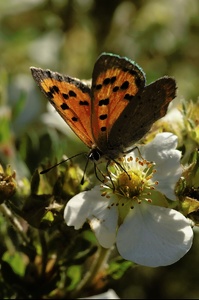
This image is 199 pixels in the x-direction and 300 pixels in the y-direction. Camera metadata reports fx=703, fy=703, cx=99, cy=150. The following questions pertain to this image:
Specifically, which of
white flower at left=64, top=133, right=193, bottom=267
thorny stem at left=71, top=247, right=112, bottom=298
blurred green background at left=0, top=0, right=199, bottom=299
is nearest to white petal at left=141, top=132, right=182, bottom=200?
white flower at left=64, top=133, right=193, bottom=267

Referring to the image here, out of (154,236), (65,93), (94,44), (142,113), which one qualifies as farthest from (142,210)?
(94,44)

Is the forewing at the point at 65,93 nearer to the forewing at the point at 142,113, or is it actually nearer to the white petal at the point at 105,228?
the forewing at the point at 142,113

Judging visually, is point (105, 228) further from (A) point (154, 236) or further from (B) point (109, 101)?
(B) point (109, 101)

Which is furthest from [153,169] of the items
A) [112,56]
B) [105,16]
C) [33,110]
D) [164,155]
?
[105,16]

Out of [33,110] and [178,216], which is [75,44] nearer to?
[33,110]

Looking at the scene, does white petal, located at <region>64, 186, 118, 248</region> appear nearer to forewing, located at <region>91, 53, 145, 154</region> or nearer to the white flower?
the white flower

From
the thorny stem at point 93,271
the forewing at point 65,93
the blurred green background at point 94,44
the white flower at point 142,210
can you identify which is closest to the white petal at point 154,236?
the white flower at point 142,210
